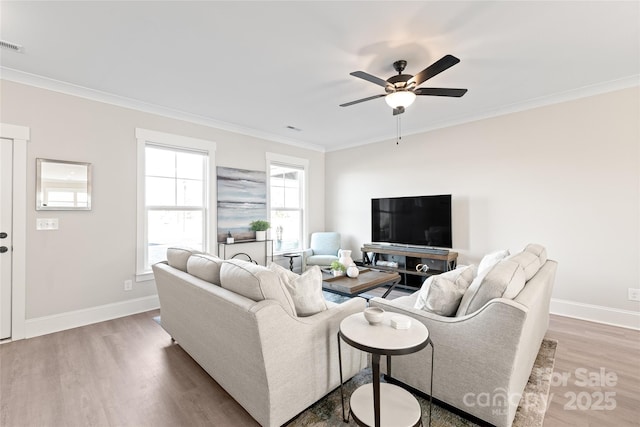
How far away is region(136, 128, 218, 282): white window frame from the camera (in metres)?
3.65

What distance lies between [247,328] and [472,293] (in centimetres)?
136

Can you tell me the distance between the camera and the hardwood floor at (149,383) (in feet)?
5.78

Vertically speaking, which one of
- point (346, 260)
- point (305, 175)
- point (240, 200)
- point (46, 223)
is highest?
point (305, 175)

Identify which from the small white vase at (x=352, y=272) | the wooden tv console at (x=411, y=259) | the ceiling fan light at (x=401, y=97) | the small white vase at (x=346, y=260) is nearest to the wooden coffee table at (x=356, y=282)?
the small white vase at (x=352, y=272)

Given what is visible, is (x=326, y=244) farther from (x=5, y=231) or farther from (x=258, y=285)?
(x=5, y=231)

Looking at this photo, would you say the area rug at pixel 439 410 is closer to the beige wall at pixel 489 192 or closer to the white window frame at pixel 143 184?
the beige wall at pixel 489 192

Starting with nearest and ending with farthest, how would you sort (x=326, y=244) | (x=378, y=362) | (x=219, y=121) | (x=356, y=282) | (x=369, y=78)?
(x=378, y=362) < (x=369, y=78) < (x=356, y=282) < (x=219, y=121) < (x=326, y=244)

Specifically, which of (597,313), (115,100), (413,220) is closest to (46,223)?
(115,100)

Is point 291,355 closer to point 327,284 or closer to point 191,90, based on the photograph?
point 327,284

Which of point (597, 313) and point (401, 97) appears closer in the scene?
point (401, 97)

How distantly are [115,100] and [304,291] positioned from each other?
3429 millimetres

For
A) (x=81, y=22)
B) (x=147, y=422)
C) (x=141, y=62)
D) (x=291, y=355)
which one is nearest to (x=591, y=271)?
(x=291, y=355)

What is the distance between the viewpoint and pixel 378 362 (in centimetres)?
138

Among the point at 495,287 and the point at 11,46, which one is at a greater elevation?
the point at 11,46
